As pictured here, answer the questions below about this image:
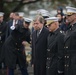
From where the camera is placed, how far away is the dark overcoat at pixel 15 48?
11.2m

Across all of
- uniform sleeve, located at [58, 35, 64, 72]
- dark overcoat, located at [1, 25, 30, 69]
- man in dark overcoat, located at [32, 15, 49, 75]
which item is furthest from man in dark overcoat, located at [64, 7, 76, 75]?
dark overcoat, located at [1, 25, 30, 69]

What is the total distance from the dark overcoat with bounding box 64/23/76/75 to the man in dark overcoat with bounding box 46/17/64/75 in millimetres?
278

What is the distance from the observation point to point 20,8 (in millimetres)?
24656

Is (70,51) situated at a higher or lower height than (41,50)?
higher

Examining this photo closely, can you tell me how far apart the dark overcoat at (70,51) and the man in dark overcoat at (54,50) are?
278 mm

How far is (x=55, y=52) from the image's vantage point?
8.35m

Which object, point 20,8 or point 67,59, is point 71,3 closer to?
point 20,8

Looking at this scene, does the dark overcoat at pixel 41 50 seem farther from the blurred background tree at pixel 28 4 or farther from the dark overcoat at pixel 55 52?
the blurred background tree at pixel 28 4

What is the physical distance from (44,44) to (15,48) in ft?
7.46

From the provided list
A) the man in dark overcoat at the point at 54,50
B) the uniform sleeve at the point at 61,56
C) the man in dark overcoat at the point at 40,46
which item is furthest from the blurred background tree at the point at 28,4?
the uniform sleeve at the point at 61,56

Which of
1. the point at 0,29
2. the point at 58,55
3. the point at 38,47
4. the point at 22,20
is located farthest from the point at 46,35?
the point at 0,29

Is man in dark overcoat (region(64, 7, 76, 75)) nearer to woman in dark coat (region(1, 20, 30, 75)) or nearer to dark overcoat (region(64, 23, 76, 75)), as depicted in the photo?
dark overcoat (region(64, 23, 76, 75))

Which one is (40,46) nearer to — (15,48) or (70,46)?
(70,46)

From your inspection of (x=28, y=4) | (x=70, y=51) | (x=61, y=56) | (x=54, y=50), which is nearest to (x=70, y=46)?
(x=70, y=51)
